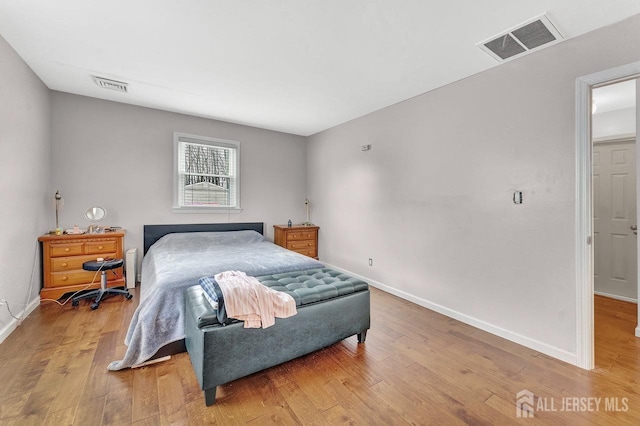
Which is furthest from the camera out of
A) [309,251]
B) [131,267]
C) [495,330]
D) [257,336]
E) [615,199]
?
[309,251]

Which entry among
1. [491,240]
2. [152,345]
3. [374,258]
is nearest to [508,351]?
[491,240]

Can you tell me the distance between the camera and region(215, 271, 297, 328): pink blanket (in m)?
1.75

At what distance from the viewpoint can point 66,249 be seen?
329 cm

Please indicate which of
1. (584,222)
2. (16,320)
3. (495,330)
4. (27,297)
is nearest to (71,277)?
(27,297)

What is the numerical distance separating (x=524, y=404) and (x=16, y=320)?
168 inches

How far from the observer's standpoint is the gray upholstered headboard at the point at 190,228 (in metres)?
4.06

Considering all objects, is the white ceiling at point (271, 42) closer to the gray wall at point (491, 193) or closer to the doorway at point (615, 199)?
the gray wall at point (491, 193)

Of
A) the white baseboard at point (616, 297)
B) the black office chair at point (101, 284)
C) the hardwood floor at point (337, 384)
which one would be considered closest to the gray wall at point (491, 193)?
the hardwood floor at point (337, 384)

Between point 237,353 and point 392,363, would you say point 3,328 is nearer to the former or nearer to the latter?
point 237,353

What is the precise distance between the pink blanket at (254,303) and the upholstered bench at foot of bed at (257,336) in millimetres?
57

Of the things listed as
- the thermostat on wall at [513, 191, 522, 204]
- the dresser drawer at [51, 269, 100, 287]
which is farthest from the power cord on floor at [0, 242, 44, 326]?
the thermostat on wall at [513, 191, 522, 204]

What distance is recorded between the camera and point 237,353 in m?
1.73

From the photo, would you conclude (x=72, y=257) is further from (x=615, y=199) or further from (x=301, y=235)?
(x=615, y=199)

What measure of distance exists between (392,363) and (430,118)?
267 centimetres
